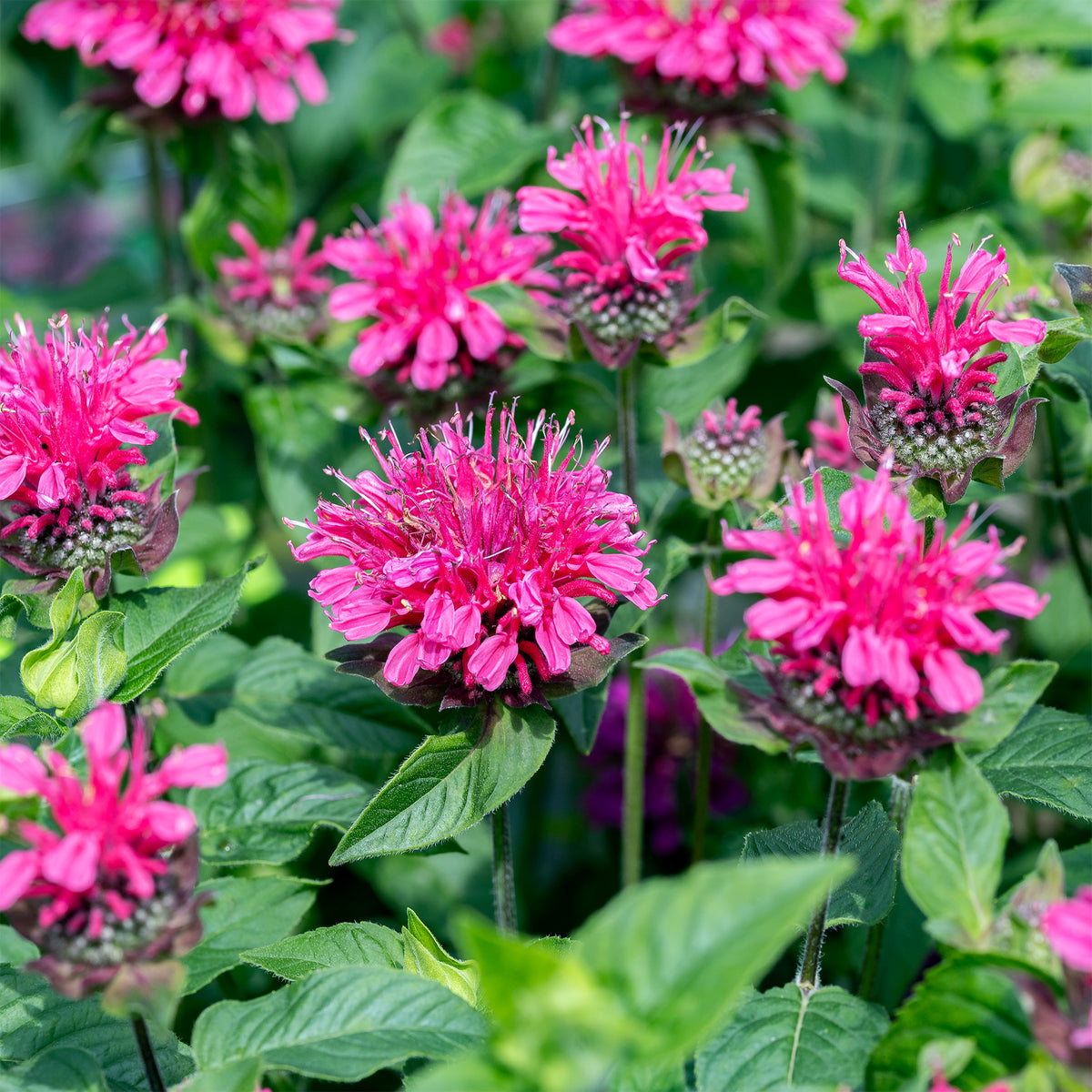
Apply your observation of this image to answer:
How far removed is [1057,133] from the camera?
204cm

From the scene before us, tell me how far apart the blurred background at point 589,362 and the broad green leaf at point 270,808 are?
7 centimetres

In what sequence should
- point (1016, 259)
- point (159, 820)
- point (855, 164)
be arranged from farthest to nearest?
point (855, 164) → point (1016, 259) → point (159, 820)

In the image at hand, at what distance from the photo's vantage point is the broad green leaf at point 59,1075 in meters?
0.91

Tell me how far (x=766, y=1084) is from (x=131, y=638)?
0.71 m

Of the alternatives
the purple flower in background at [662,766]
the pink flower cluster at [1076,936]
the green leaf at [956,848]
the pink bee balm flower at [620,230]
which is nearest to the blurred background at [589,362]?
the purple flower in background at [662,766]

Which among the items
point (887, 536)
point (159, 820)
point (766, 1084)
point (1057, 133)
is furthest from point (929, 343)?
point (1057, 133)

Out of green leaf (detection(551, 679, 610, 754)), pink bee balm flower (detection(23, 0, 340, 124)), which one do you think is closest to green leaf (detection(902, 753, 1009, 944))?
green leaf (detection(551, 679, 610, 754))

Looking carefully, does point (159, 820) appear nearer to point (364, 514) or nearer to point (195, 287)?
point (364, 514)

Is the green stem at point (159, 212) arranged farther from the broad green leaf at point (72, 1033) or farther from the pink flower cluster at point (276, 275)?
the broad green leaf at point (72, 1033)

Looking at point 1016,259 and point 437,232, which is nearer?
point 1016,259

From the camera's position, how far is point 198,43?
5.79ft

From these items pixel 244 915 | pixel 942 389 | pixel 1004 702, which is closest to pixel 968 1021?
pixel 1004 702

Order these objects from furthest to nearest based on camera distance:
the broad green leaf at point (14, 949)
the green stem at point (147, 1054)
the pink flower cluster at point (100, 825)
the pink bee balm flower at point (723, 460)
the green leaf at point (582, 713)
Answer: the pink bee balm flower at point (723, 460)
the green leaf at point (582, 713)
the broad green leaf at point (14, 949)
the green stem at point (147, 1054)
the pink flower cluster at point (100, 825)

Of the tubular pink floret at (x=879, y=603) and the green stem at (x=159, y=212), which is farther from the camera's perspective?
the green stem at (x=159, y=212)
